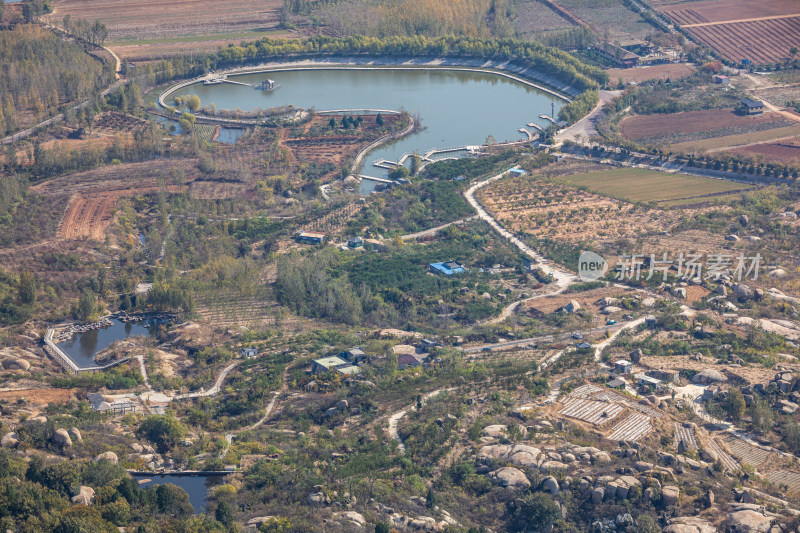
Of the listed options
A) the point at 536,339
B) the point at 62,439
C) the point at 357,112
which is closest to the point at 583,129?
the point at 357,112

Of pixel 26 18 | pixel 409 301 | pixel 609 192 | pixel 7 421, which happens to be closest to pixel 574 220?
pixel 609 192

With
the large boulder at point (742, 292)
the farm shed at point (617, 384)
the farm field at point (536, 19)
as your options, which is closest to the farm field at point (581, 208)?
the large boulder at point (742, 292)

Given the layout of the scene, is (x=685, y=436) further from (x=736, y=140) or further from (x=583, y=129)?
(x=583, y=129)

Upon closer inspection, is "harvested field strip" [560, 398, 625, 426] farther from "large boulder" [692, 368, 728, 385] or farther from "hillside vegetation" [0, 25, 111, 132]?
"hillside vegetation" [0, 25, 111, 132]

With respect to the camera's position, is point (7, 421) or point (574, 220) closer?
point (7, 421)

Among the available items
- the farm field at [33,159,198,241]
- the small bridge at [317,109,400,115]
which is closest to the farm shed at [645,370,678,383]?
the farm field at [33,159,198,241]

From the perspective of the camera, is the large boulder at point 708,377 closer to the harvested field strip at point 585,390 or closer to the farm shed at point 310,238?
the harvested field strip at point 585,390

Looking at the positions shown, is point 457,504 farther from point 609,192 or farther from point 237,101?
point 237,101
